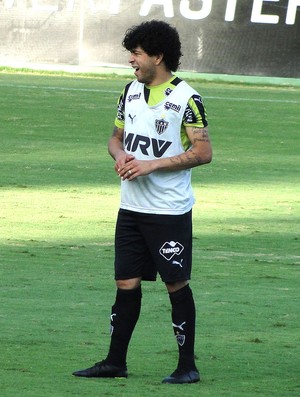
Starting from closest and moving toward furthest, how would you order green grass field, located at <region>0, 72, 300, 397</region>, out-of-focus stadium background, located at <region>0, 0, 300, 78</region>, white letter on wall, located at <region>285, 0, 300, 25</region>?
green grass field, located at <region>0, 72, 300, 397</region> → white letter on wall, located at <region>285, 0, 300, 25</region> → out-of-focus stadium background, located at <region>0, 0, 300, 78</region>

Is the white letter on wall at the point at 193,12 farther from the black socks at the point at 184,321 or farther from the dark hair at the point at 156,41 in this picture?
the black socks at the point at 184,321

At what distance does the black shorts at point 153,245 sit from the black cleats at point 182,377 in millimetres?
463

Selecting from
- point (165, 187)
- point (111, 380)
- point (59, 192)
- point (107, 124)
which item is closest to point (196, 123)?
point (165, 187)

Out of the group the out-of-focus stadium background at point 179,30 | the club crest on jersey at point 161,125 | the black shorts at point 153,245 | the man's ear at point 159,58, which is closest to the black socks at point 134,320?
the black shorts at point 153,245

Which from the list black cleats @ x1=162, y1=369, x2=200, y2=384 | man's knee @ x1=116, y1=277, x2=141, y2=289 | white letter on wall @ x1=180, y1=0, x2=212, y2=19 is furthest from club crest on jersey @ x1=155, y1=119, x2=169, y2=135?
white letter on wall @ x1=180, y1=0, x2=212, y2=19

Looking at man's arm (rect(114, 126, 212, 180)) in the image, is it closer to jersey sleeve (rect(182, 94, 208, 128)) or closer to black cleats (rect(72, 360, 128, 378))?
jersey sleeve (rect(182, 94, 208, 128))

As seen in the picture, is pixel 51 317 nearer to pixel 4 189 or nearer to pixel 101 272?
pixel 101 272

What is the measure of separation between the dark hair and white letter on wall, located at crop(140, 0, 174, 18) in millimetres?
23210

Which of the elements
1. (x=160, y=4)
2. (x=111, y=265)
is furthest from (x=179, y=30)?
(x=111, y=265)

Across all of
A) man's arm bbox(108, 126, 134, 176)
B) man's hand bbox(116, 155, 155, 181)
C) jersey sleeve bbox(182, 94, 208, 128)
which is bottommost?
man's hand bbox(116, 155, 155, 181)

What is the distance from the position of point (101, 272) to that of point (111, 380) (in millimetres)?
3720

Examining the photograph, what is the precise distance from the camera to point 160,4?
2984 cm

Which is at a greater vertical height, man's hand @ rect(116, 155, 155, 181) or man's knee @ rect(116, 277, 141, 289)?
man's hand @ rect(116, 155, 155, 181)

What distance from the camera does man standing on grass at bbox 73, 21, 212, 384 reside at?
660 centimetres
